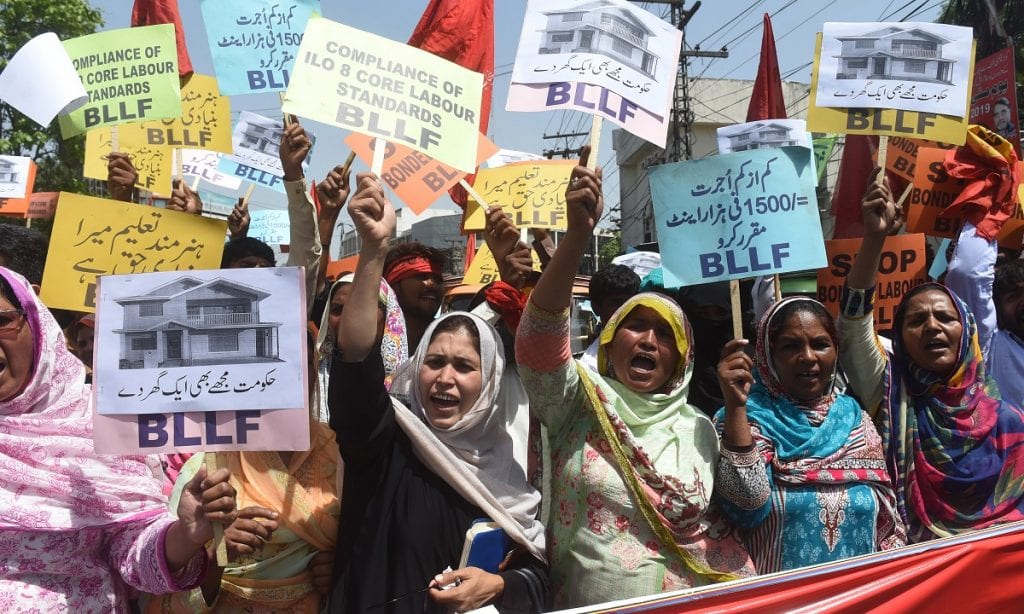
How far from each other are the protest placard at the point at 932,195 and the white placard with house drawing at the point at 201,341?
327 cm

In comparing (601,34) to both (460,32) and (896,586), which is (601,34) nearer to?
(896,586)

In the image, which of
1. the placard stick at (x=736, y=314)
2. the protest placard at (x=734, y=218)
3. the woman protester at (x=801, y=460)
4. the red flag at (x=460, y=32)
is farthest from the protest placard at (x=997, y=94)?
the placard stick at (x=736, y=314)

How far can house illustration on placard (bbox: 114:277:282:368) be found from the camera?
2072 millimetres

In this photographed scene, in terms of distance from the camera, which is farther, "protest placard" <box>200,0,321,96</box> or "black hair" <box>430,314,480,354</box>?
"protest placard" <box>200,0,321,96</box>

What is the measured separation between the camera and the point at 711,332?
3.92 m

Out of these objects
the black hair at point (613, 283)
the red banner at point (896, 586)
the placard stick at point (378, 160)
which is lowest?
the red banner at point (896, 586)

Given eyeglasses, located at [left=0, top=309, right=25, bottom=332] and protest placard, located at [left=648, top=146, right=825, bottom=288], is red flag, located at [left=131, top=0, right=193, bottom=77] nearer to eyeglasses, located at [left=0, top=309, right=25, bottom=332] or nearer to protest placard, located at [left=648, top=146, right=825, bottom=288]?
eyeglasses, located at [left=0, top=309, right=25, bottom=332]

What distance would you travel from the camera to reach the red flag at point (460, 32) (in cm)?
532

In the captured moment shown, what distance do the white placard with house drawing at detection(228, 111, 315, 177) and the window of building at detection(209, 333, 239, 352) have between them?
4384 mm

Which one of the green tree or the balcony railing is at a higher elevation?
the green tree

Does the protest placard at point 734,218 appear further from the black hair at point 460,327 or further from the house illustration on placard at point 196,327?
the house illustration on placard at point 196,327

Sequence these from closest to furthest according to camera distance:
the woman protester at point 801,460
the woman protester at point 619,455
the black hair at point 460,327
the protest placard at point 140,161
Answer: the woman protester at point 619,455 < the woman protester at point 801,460 < the black hair at point 460,327 < the protest placard at point 140,161

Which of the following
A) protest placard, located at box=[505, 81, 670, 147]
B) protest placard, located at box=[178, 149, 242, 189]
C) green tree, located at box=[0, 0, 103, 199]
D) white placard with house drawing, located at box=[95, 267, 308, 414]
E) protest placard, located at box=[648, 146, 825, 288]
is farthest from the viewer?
green tree, located at box=[0, 0, 103, 199]

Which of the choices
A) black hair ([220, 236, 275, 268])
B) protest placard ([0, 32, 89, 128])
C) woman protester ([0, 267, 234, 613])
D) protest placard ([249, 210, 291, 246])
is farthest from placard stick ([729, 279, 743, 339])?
protest placard ([249, 210, 291, 246])
